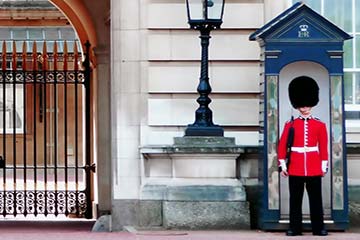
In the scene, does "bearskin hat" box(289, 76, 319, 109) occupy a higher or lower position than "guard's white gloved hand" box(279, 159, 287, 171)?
higher

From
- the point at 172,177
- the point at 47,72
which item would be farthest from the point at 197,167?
the point at 47,72

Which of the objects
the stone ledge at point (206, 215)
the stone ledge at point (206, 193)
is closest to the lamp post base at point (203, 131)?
the stone ledge at point (206, 193)

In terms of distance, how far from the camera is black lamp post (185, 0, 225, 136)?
1320cm

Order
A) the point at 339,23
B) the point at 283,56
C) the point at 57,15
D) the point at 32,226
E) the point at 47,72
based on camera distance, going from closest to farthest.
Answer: the point at 283,56 < the point at 339,23 < the point at 32,226 < the point at 47,72 < the point at 57,15

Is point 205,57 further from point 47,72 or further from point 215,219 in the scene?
point 47,72

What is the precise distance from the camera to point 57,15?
112 feet

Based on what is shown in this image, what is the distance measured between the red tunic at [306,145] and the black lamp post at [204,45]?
1051 millimetres

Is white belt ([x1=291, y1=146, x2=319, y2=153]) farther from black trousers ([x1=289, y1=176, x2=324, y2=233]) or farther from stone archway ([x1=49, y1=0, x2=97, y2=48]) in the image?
stone archway ([x1=49, y1=0, x2=97, y2=48])

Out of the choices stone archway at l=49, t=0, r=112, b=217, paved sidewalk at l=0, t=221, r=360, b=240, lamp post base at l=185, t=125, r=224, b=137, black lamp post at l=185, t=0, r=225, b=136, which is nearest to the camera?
paved sidewalk at l=0, t=221, r=360, b=240

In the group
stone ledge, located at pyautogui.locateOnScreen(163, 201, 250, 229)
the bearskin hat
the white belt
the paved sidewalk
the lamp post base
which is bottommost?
the paved sidewalk

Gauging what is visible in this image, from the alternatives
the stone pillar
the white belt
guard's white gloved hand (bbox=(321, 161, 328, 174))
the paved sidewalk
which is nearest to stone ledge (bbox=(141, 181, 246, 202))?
the paved sidewalk

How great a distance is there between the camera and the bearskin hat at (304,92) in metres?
12.7

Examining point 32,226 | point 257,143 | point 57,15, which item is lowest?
point 32,226

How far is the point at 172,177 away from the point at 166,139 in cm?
47
